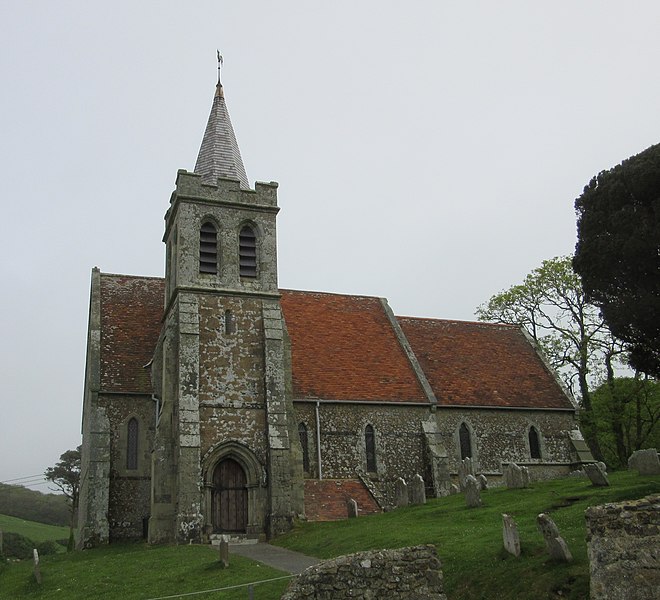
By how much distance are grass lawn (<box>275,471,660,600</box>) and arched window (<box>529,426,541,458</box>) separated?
27.8ft

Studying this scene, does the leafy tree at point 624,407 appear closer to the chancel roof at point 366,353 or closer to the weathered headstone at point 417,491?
the chancel roof at point 366,353

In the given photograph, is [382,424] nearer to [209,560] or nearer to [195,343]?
[195,343]

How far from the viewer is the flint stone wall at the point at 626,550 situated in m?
9.43

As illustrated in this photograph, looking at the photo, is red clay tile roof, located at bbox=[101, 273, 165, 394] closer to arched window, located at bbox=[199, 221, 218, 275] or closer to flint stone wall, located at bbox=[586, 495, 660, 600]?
arched window, located at bbox=[199, 221, 218, 275]

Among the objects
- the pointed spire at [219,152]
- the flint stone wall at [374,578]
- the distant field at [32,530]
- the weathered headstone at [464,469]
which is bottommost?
the flint stone wall at [374,578]

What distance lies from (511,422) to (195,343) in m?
15.0

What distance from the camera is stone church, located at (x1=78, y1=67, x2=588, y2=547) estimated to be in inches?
1016

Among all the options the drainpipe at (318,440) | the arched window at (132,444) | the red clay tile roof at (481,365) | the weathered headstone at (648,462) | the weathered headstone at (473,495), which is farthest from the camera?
the red clay tile roof at (481,365)

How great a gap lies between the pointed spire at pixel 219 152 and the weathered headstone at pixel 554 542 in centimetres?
2071

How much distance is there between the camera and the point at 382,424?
99.8 ft

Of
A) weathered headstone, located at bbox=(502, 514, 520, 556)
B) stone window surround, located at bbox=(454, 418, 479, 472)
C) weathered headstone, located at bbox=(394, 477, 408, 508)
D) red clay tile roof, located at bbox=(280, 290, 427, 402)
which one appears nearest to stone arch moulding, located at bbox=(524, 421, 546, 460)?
stone window surround, located at bbox=(454, 418, 479, 472)

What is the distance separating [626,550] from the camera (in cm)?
955

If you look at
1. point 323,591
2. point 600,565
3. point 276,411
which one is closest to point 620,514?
point 600,565

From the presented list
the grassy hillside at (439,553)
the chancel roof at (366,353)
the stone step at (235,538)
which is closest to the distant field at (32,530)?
the chancel roof at (366,353)
